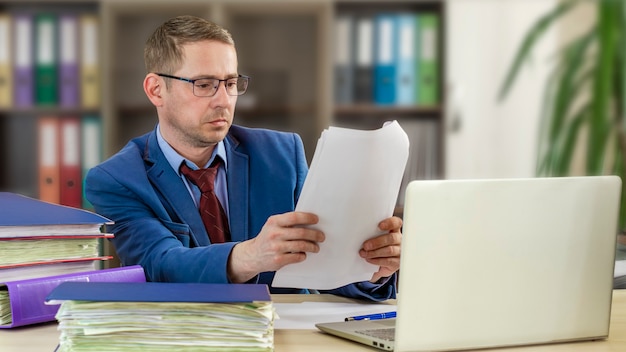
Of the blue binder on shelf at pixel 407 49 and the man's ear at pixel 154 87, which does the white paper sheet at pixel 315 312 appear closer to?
the man's ear at pixel 154 87

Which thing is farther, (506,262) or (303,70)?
(303,70)

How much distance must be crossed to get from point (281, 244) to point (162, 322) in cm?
29

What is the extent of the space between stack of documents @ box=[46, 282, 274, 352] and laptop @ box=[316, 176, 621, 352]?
0.58 feet

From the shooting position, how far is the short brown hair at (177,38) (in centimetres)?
176

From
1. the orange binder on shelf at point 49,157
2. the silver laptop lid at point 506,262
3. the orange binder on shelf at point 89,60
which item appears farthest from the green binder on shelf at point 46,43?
the silver laptop lid at point 506,262

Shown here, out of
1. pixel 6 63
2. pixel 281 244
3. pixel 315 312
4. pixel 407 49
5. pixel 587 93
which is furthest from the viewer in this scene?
pixel 587 93

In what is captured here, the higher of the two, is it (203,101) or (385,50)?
(385,50)

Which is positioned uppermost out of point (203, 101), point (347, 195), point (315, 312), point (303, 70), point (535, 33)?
point (535, 33)

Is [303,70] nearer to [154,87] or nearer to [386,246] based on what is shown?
[154,87]

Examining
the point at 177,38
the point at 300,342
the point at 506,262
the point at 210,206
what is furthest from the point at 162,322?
the point at 177,38

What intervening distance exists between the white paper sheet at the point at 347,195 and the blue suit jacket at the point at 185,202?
0.16m

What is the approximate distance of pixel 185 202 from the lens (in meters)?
1.69

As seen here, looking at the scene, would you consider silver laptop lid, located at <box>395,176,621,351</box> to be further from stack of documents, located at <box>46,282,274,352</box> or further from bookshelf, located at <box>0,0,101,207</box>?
bookshelf, located at <box>0,0,101,207</box>

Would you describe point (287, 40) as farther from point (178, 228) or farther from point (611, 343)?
point (611, 343)
